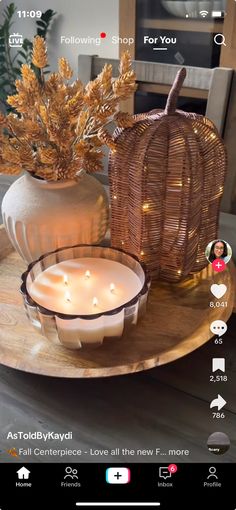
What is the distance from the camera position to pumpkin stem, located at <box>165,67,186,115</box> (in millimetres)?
378

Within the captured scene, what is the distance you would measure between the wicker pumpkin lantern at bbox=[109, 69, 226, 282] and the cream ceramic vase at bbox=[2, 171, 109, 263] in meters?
0.02

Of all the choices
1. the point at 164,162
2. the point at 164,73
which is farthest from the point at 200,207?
the point at 164,73

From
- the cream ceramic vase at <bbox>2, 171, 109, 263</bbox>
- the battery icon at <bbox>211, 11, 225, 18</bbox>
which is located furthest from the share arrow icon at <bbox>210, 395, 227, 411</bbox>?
the battery icon at <bbox>211, 11, 225, 18</bbox>

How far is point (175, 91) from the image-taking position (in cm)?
38

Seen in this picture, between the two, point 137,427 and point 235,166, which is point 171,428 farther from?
point 235,166

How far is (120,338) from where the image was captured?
356 millimetres

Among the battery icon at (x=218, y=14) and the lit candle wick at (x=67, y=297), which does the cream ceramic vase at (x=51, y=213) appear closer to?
the lit candle wick at (x=67, y=297)

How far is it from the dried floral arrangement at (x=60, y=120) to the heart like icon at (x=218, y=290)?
0.47 feet

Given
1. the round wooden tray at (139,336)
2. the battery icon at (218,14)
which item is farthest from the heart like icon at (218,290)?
the battery icon at (218,14)

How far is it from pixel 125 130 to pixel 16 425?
0.80 ft

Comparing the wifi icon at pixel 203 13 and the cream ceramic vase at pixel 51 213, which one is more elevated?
the wifi icon at pixel 203 13

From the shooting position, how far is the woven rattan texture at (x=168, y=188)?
1.27 ft
